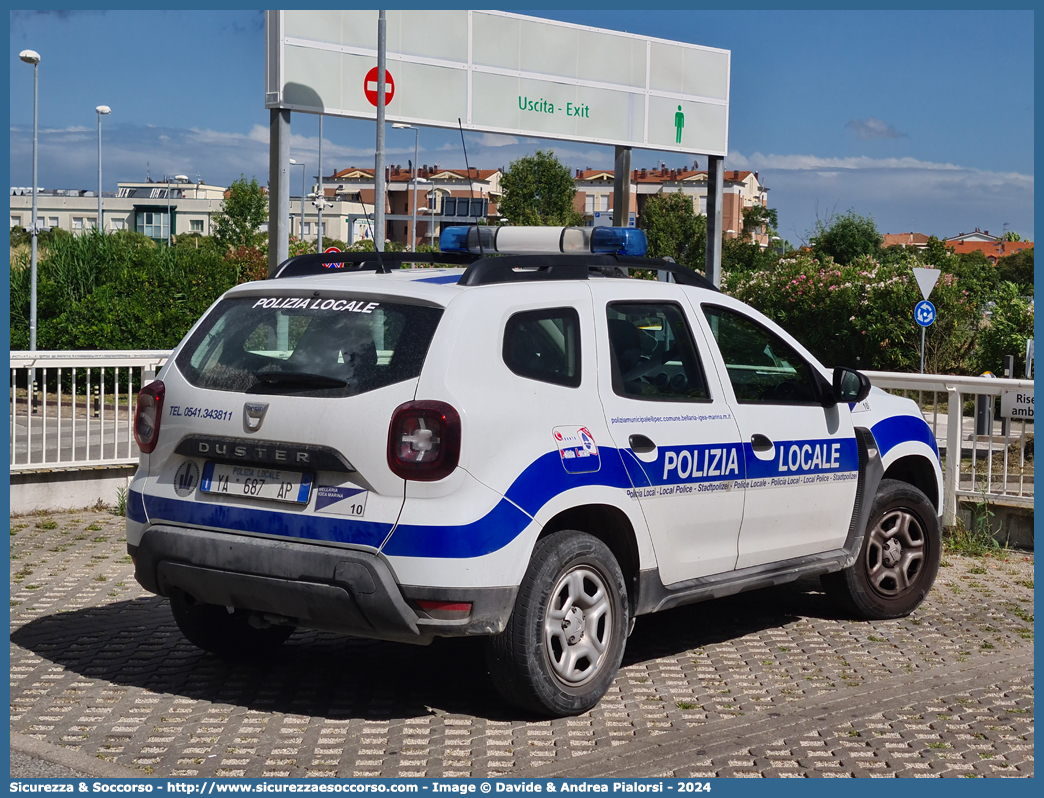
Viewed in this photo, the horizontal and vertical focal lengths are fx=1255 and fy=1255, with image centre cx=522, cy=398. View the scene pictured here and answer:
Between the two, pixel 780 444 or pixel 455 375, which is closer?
pixel 455 375

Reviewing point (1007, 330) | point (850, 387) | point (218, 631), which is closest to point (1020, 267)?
point (1007, 330)

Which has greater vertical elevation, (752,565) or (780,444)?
(780,444)

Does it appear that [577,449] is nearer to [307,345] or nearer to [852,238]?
[307,345]

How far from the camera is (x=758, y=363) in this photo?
653 cm

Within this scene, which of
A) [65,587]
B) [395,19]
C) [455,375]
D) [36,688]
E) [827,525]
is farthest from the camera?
[395,19]

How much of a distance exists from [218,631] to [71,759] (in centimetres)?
140

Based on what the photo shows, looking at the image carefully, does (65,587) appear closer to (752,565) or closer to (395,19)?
(752,565)

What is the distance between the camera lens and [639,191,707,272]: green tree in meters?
70.9

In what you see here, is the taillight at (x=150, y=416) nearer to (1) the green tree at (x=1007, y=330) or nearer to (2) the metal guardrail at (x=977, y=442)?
(2) the metal guardrail at (x=977, y=442)

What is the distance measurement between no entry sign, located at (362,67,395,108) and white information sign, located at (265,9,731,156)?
0.16ft

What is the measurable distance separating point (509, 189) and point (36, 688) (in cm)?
7103

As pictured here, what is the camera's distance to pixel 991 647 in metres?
6.86

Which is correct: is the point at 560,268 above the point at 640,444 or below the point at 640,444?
above
